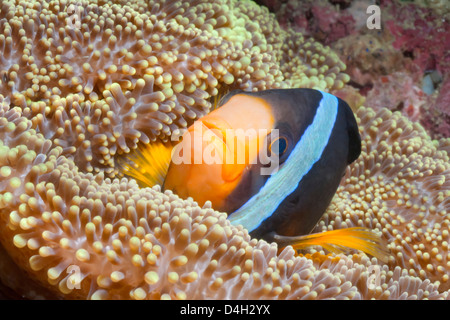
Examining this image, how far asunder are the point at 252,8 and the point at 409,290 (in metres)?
1.47

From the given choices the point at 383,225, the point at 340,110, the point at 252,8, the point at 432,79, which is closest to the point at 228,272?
the point at 340,110

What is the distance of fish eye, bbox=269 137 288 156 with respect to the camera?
4.26 ft

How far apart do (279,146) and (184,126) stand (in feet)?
1.30

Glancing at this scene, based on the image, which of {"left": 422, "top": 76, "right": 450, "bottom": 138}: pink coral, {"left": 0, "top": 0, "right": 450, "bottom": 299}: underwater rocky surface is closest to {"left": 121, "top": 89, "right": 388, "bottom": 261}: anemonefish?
{"left": 0, "top": 0, "right": 450, "bottom": 299}: underwater rocky surface

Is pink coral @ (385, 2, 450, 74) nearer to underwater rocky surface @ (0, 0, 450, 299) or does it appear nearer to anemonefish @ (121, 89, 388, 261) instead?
underwater rocky surface @ (0, 0, 450, 299)

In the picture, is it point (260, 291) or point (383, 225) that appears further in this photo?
point (383, 225)

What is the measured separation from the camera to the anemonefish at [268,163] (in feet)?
4.09

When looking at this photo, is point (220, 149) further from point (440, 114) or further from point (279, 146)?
point (440, 114)

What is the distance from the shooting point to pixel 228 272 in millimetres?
986

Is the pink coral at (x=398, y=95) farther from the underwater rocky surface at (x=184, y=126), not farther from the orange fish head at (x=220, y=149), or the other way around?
the orange fish head at (x=220, y=149)

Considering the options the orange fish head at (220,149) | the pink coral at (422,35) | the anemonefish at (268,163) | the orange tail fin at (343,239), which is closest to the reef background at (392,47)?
the pink coral at (422,35)

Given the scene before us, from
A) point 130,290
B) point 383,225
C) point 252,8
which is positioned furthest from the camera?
point 252,8

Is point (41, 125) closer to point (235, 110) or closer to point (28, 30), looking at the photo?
point (28, 30)

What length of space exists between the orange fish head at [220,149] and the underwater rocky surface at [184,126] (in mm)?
143
